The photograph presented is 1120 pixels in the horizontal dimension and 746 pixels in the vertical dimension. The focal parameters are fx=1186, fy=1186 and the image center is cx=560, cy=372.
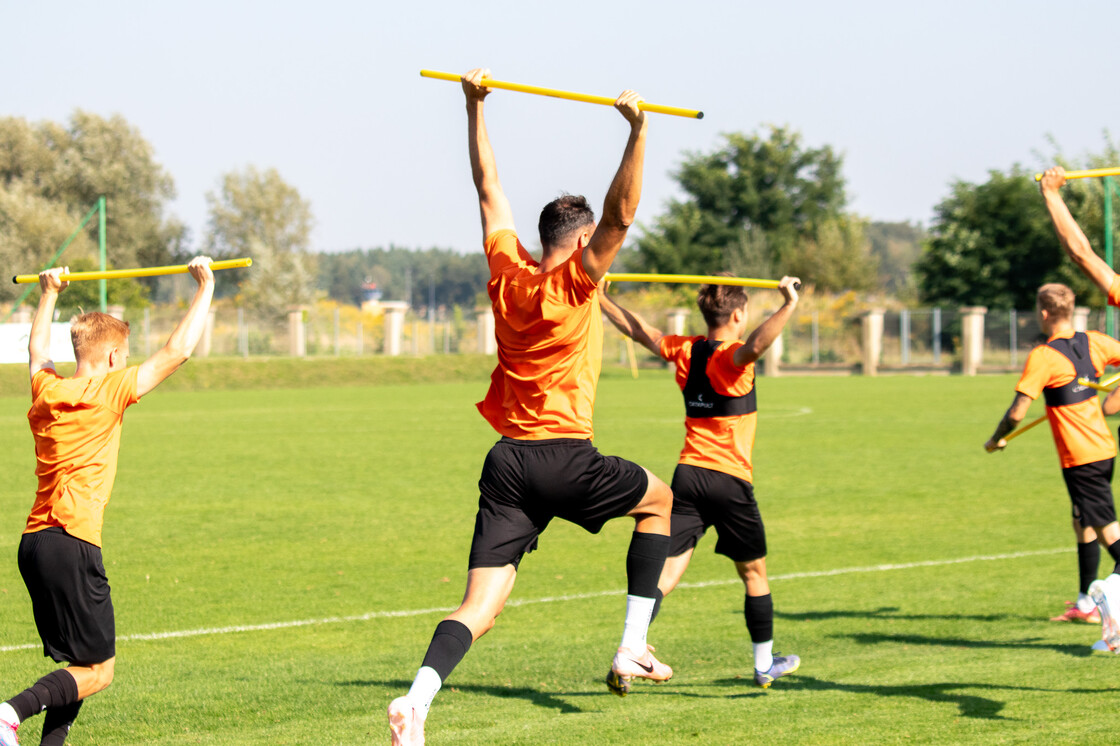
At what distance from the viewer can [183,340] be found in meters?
5.04

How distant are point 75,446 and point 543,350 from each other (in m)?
1.99

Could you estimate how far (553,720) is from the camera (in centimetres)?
585

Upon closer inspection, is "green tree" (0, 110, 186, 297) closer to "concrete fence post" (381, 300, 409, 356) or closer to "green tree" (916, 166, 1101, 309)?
"concrete fence post" (381, 300, 409, 356)

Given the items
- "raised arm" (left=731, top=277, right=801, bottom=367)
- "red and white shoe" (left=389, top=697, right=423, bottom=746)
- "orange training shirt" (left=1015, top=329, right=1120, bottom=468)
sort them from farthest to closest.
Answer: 1. "orange training shirt" (left=1015, top=329, right=1120, bottom=468)
2. "raised arm" (left=731, top=277, right=801, bottom=367)
3. "red and white shoe" (left=389, top=697, right=423, bottom=746)

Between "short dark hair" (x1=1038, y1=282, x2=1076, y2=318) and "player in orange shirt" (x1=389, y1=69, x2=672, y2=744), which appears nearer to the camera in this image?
"player in orange shirt" (x1=389, y1=69, x2=672, y2=744)

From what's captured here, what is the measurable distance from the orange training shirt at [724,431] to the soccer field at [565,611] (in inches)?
49.0

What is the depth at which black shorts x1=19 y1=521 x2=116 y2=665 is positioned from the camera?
4812 millimetres

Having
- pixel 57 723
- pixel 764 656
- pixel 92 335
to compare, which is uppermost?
pixel 92 335

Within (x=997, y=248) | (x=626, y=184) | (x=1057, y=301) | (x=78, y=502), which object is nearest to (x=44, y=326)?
(x=78, y=502)

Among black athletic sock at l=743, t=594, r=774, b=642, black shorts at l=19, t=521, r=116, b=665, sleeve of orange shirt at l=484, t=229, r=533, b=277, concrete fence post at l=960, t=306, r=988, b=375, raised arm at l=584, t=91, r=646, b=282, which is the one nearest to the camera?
raised arm at l=584, t=91, r=646, b=282

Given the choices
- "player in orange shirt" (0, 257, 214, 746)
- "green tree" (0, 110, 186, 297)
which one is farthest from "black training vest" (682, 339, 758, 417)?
"green tree" (0, 110, 186, 297)

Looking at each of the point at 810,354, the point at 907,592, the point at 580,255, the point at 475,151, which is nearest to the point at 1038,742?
the point at 580,255

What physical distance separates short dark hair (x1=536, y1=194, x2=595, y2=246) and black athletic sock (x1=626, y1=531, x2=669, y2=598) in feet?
4.60

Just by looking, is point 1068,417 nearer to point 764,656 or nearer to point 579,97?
point 764,656
